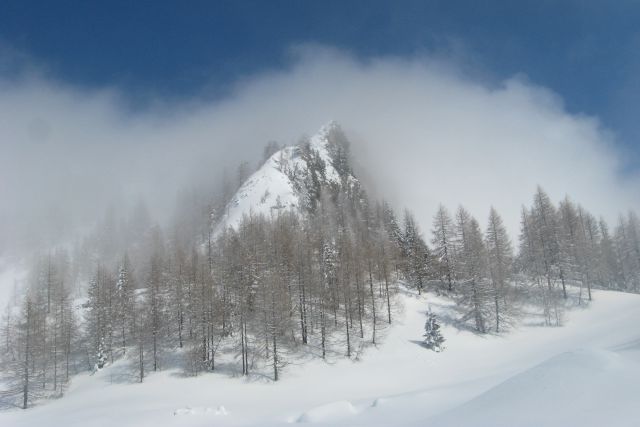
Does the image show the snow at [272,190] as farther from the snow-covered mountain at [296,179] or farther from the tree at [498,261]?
the tree at [498,261]

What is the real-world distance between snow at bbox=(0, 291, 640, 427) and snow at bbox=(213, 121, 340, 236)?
183 feet

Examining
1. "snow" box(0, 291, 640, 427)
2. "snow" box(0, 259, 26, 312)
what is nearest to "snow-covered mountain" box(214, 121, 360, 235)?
"snow" box(0, 291, 640, 427)

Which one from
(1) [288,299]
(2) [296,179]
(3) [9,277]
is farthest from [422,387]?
(3) [9,277]

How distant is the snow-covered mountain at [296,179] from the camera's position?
106 metres

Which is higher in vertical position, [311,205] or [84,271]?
[311,205]

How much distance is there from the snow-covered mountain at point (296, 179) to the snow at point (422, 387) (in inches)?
2174

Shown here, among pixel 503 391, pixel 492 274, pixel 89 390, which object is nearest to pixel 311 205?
pixel 492 274

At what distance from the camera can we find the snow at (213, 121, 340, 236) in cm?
10350

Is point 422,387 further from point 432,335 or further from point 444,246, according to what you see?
point 444,246

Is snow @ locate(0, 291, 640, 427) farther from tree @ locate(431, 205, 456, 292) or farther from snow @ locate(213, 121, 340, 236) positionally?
snow @ locate(213, 121, 340, 236)

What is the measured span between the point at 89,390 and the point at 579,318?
5017cm

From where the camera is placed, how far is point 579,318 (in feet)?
156

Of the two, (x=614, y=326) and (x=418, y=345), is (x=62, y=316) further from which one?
(x=614, y=326)

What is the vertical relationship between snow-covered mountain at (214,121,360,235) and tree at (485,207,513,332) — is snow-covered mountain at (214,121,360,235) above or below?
above
